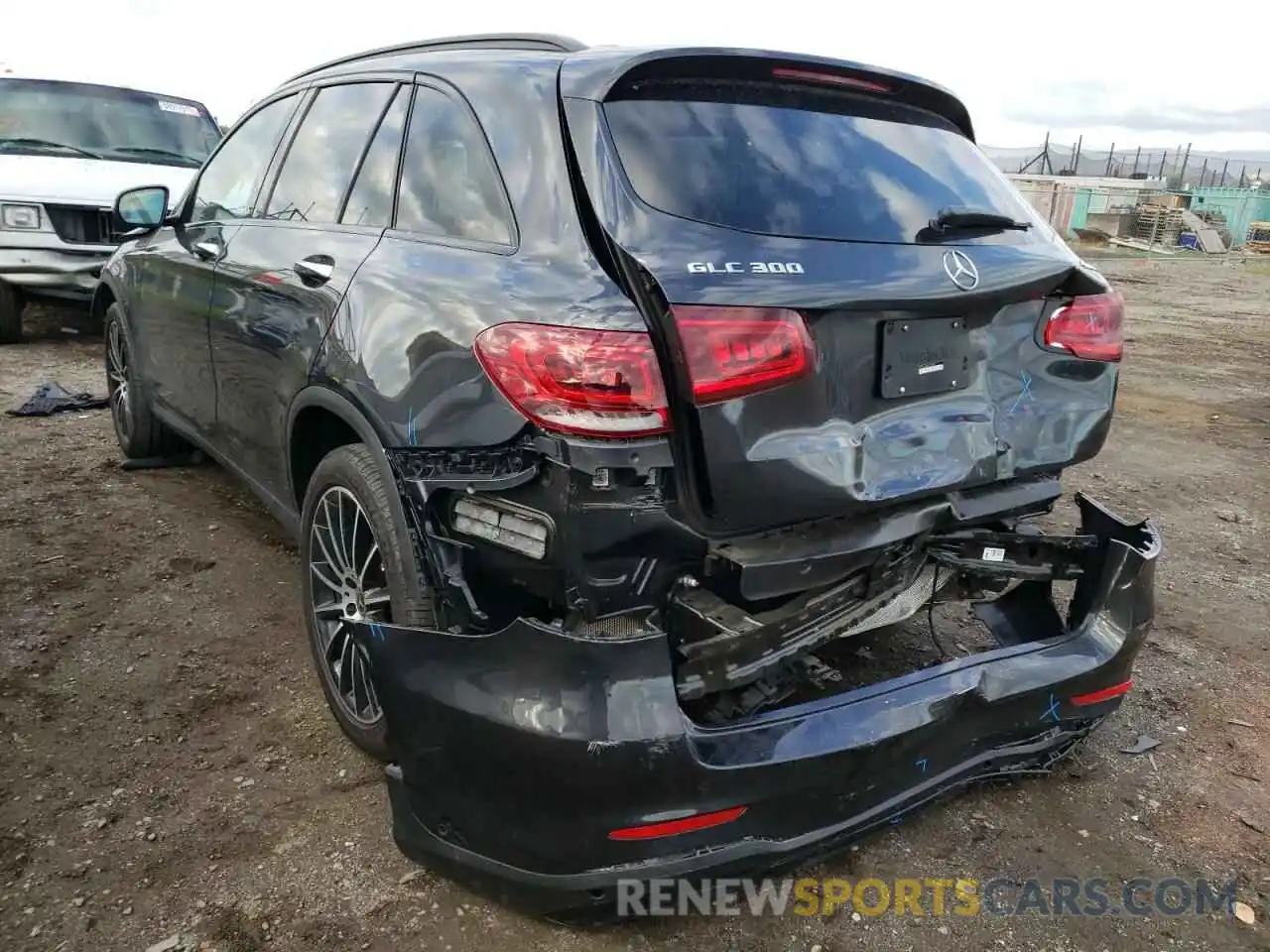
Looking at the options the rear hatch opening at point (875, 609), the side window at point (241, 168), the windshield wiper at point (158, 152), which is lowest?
the rear hatch opening at point (875, 609)

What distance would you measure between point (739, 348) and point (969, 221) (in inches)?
33.9

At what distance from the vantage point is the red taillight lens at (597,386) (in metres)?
1.84

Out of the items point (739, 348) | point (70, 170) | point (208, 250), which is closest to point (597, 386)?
point (739, 348)

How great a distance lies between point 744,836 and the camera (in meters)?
1.92

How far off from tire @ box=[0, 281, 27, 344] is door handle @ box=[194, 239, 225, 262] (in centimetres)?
510

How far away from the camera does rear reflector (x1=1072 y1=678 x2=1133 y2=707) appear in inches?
93.8

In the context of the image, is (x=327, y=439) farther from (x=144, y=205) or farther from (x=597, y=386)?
(x=144, y=205)

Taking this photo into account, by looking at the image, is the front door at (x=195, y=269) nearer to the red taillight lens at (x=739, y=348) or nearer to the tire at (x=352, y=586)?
the tire at (x=352, y=586)

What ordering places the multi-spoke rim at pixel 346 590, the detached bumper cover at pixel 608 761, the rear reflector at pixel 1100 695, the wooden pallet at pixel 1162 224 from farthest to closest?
1. the wooden pallet at pixel 1162 224
2. the multi-spoke rim at pixel 346 590
3. the rear reflector at pixel 1100 695
4. the detached bumper cover at pixel 608 761

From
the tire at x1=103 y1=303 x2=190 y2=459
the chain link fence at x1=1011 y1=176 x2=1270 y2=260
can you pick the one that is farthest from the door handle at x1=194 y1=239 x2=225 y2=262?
the chain link fence at x1=1011 y1=176 x2=1270 y2=260

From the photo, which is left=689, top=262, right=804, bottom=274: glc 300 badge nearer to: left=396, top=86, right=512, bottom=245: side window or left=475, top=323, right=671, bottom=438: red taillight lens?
left=475, top=323, right=671, bottom=438: red taillight lens

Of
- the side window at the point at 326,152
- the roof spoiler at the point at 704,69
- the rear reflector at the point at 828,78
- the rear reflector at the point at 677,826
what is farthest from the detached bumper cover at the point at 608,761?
the side window at the point at 326,152

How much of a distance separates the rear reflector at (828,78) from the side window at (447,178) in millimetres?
757

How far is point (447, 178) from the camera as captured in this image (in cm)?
243
